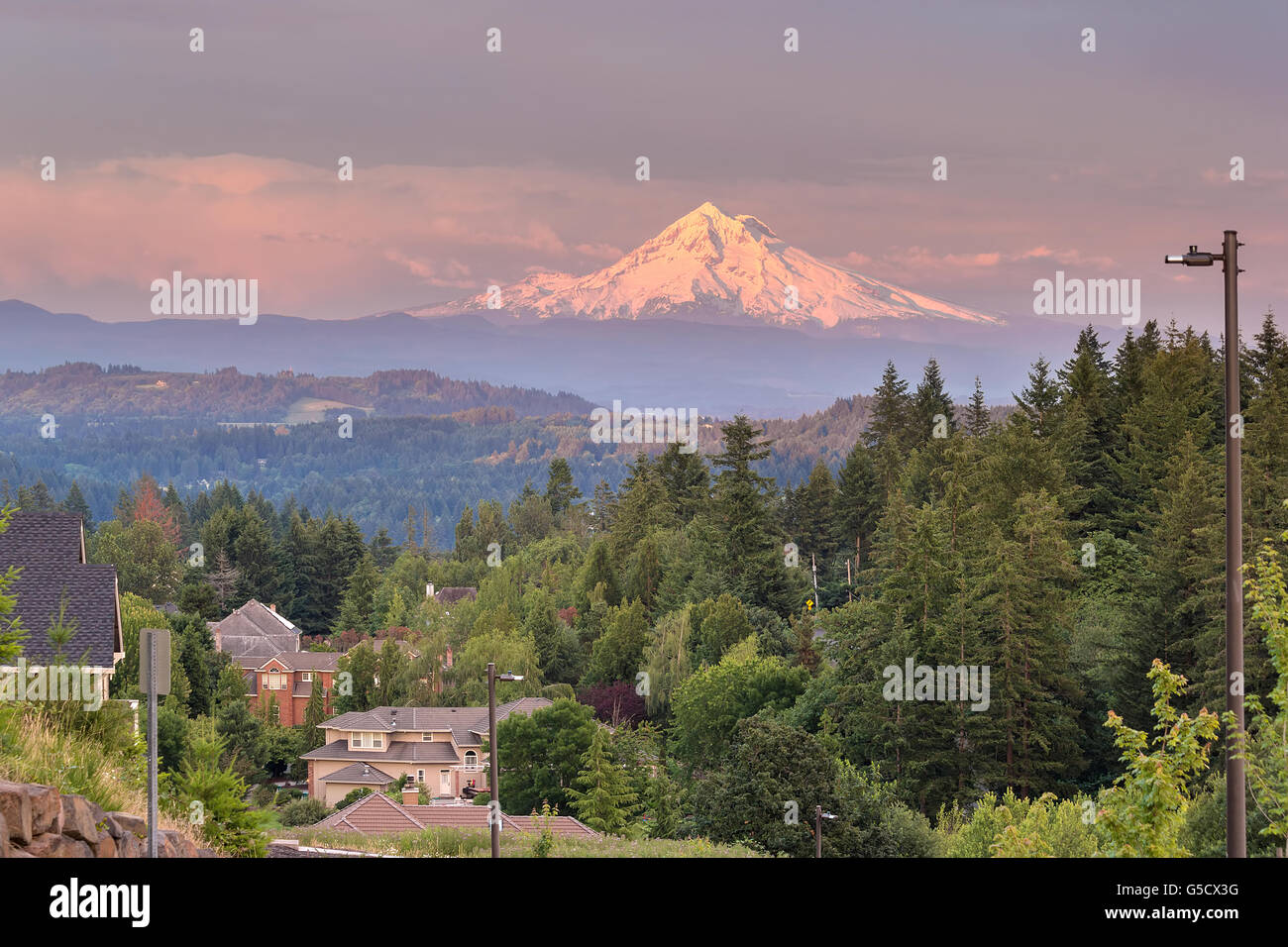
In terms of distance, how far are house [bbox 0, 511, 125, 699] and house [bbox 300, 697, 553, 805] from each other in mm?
46173

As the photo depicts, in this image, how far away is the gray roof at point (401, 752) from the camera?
76625 millimetres

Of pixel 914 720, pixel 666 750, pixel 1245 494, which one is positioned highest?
pixel 1245 494

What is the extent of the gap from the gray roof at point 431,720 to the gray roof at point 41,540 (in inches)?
1921

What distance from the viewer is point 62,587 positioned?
27.6m

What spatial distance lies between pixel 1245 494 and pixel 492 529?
10457 cm

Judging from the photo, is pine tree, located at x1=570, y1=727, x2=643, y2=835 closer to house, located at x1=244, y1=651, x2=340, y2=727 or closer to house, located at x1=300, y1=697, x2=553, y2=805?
house, located at x1=300, y1=697, x2=553, y2=805

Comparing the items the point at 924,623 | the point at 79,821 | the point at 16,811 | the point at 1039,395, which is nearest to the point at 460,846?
the point at 79,821

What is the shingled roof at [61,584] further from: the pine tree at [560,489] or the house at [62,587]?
the pine tree at [560,489]

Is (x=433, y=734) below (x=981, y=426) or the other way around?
below

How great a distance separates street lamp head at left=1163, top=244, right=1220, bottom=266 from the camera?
52.0 feet

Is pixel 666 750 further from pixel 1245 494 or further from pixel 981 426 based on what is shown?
pixel 981 426

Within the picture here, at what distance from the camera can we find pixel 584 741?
62531mm
